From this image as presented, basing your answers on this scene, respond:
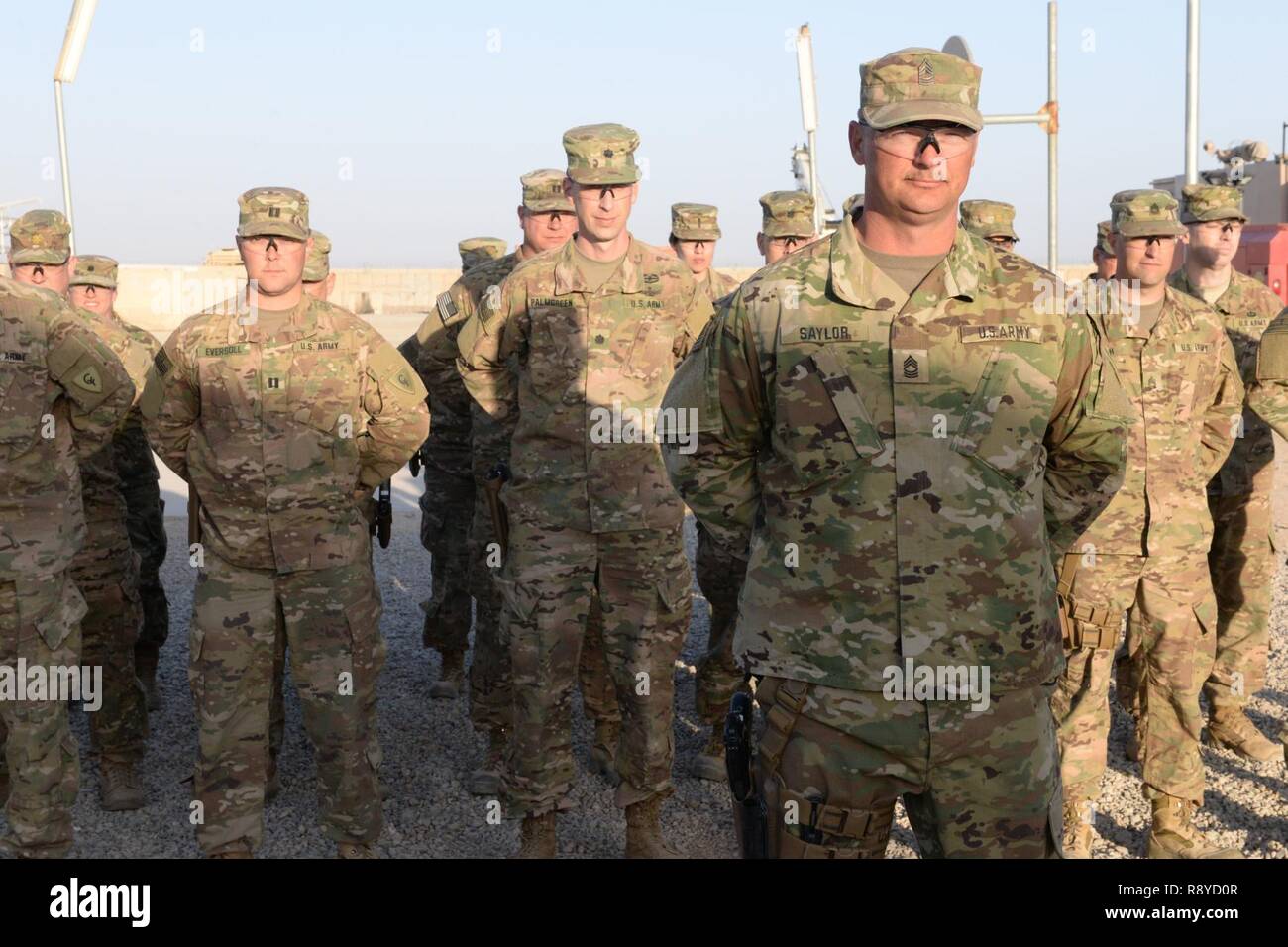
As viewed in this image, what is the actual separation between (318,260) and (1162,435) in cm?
487

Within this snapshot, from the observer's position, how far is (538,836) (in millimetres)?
5242

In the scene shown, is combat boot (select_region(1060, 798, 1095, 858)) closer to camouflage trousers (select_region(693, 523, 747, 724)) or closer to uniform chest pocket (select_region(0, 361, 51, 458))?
camouflage trousers (select_region(693, 523, 747, 724))

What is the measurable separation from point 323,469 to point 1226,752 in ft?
14.7

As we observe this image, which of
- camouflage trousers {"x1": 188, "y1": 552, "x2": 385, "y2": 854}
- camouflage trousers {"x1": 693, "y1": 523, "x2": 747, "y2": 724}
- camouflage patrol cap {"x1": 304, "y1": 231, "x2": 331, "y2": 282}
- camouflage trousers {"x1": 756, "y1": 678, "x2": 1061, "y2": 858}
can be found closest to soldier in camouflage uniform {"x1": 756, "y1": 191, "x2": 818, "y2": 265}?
camouflage trousers {"x1": 693, "y1": 523, "x2": 747, "y2": 724}

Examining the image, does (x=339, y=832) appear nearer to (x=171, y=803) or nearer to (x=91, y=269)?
(x=171, y=803)

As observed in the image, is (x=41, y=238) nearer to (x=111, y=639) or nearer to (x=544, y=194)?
(x=111, y=639)

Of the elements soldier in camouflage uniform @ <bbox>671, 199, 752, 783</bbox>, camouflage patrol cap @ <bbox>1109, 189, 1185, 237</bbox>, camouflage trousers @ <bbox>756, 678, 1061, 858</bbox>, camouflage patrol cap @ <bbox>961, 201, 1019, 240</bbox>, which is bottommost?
soldier in camouflage uniform @ <bbox>671, 199, 752, 783</bbox>

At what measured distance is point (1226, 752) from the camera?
6.41 meters

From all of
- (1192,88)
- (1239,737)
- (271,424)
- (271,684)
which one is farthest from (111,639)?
(1192,88)

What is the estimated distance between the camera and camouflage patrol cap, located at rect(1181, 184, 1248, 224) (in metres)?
6.55

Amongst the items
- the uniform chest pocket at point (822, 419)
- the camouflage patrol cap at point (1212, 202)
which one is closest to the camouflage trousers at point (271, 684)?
the uniform chest pocket at point (822, 419)

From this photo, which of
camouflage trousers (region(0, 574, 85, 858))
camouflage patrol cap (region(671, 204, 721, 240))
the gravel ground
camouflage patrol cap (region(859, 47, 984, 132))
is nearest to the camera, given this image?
camouflage patrol cap (region(859, 47, 984, 132))

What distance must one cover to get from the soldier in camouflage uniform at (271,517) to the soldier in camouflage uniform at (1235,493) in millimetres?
4172
